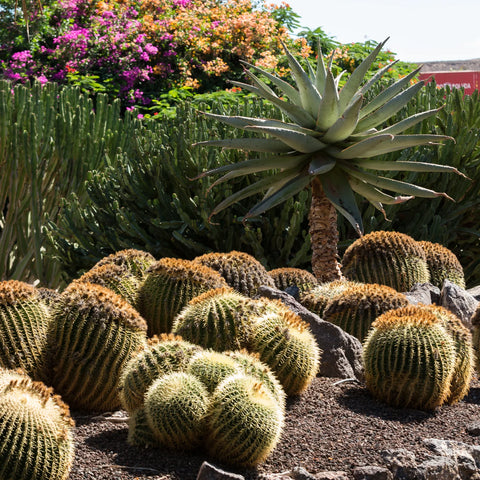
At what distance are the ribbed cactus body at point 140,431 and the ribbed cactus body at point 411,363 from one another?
4.91 ft

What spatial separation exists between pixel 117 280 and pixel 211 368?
1713 mm

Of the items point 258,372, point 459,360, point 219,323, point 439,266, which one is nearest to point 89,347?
point 219,323

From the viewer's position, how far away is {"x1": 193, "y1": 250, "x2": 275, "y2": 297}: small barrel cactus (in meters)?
5.44

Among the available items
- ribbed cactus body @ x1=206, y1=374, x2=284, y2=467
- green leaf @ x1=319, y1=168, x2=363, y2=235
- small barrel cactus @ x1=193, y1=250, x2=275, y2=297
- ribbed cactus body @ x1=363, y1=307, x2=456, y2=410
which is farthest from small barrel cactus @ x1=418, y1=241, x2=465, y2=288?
ribbed cactus body @ x1=206, y1=374, x2=284, y2=467

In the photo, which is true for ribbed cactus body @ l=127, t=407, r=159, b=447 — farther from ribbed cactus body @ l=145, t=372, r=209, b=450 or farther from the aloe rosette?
the aloe rosette

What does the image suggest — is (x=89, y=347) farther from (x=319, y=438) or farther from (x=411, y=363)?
(x=411, y=363)

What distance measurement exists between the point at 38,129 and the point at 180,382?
7180mm

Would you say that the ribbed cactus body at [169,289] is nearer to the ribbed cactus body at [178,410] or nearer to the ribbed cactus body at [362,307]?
the ribbed cactus body at [362,307]

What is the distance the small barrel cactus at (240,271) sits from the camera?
214 inches

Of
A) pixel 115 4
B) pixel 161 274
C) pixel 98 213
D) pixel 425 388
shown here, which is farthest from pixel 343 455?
pixel 115 4

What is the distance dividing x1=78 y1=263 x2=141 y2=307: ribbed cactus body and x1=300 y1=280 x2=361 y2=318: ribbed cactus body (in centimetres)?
131

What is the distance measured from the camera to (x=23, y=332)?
4.09m

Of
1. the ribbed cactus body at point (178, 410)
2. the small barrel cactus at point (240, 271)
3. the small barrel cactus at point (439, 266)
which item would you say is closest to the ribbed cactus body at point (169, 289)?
the small barrel cactus at point (240, 271)

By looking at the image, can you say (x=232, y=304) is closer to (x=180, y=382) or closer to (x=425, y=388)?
(x=180, y=382)
